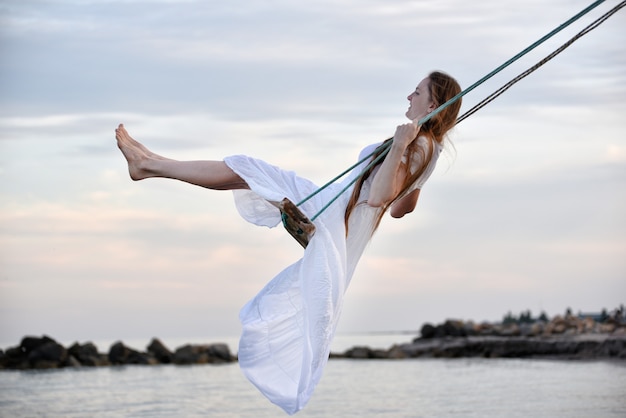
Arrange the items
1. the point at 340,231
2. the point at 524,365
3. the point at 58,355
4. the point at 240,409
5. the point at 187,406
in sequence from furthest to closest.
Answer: the point at 58,355 → the point at 524,365 → the point at 187,406 → the point at 240,409 → the point at 340,231

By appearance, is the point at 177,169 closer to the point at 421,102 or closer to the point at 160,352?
the point at 421,102

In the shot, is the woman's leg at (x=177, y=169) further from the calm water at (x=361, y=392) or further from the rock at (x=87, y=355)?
the rock at (x=87, y=355)

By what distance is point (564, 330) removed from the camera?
1163 inches

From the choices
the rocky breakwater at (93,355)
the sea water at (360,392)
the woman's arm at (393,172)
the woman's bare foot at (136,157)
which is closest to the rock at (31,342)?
the rocky breakwater at (93,355)

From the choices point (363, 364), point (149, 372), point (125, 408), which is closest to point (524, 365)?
point (363, 364)

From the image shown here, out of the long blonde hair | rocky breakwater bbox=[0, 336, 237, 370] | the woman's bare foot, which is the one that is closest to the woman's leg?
the woman's bare foot

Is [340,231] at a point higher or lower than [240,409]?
higher

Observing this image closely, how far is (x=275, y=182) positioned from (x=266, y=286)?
516 mm

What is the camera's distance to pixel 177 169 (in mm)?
4512

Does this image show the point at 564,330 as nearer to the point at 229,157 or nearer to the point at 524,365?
the point at 524,365

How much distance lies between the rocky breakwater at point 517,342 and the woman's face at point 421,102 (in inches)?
796

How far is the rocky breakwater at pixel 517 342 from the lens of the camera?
24672 mm

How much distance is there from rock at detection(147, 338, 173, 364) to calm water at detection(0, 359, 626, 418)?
10.8 ft

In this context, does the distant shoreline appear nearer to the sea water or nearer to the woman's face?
the sea water
